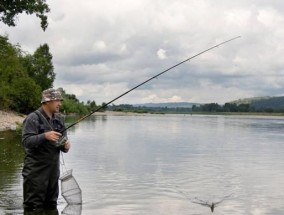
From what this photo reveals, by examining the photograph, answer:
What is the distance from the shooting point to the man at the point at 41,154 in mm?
7949

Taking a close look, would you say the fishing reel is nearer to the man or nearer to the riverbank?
the man

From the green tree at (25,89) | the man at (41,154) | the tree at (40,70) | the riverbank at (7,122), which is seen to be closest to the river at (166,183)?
the man at (41,154)

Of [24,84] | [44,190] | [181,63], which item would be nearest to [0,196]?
[44,190]

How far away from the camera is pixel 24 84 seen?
191ft

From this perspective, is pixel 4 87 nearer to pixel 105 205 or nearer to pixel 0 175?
pixel 0 175

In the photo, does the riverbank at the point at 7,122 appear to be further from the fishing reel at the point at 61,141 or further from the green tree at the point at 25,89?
the fishing reel at the point at 61,141

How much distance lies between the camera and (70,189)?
9.32m

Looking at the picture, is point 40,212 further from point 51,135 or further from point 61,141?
point 51,135

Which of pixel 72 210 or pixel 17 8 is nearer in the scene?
pixel 72 210

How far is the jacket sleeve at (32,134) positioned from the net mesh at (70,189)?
4.15ft

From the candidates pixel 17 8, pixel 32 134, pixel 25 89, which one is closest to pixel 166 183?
pixel 32 134

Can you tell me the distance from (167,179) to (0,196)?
539 centimetres

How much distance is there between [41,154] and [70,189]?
1496 millimetres

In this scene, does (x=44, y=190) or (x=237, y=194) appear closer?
(x=44, y=190)
